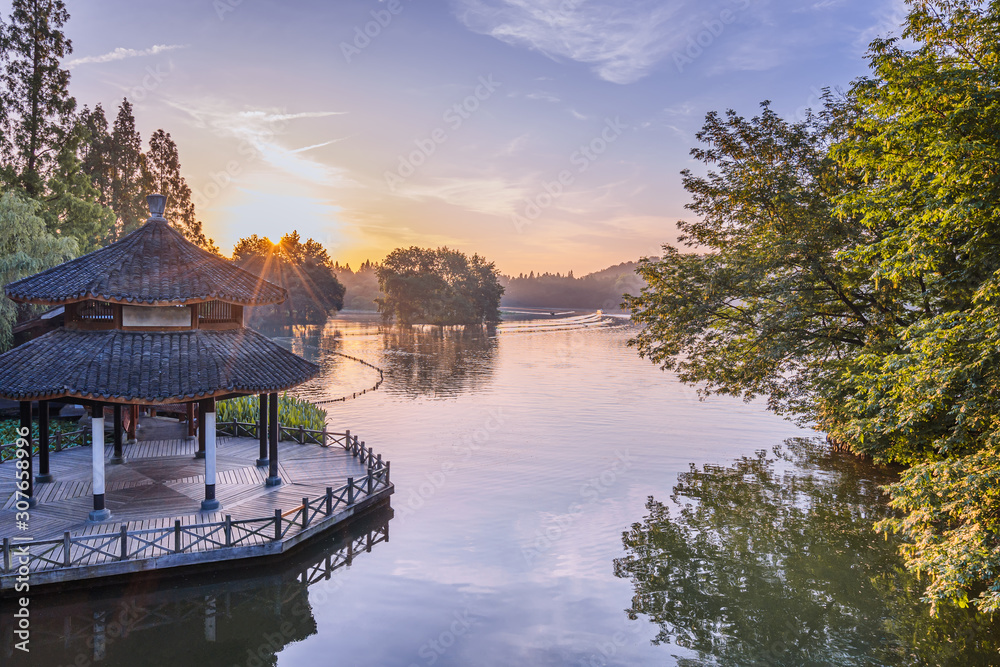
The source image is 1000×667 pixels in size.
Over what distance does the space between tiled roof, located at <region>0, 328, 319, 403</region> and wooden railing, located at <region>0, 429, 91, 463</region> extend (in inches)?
324

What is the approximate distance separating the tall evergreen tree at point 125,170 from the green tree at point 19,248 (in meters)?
30.0

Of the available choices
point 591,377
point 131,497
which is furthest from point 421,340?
point 131,497

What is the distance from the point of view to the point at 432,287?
120125 millimetres

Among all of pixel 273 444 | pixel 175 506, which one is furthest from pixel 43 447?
pixel 273 444

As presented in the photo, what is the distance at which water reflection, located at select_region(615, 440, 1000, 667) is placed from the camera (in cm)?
1424

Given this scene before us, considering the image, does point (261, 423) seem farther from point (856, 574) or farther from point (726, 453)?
point (726, 453)

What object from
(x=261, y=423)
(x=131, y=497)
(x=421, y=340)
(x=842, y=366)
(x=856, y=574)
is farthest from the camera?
(x=421, y=340)

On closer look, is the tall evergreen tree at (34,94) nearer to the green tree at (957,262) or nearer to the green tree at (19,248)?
the green tree at (19,248)

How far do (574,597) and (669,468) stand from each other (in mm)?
15135

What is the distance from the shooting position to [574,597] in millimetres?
16938

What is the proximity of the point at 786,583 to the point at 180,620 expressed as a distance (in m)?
16.6

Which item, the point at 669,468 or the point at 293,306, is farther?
the point at 293,306

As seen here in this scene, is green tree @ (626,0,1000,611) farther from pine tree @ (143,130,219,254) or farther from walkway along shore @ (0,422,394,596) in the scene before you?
pine tree @ (143,130,219,254)

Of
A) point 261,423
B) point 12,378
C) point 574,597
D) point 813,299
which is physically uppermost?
point 813,299
